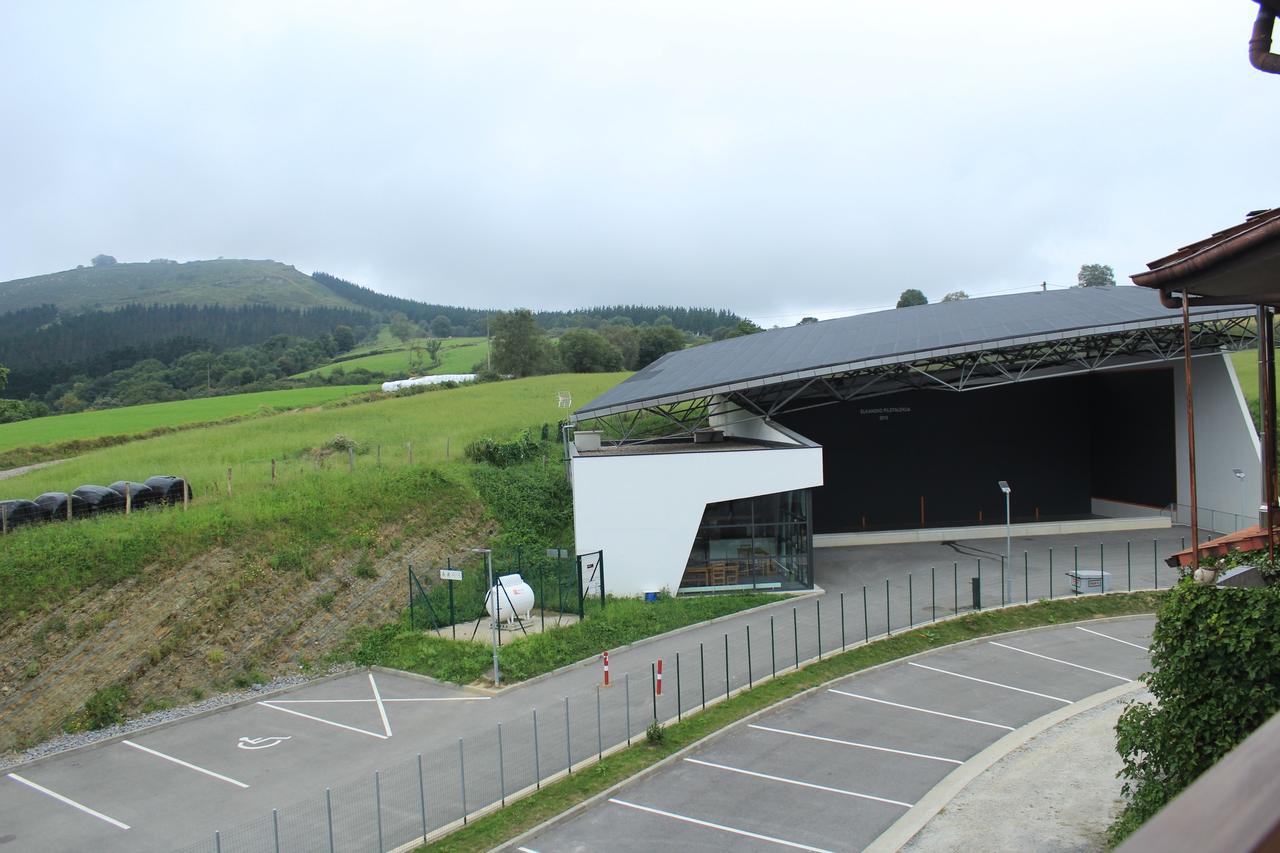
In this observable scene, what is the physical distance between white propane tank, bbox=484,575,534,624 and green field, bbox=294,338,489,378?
3102 inches

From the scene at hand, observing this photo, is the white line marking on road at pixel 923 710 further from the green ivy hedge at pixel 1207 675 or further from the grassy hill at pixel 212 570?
the grassy hill at pixel 212 570

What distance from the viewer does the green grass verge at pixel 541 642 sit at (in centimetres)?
2330

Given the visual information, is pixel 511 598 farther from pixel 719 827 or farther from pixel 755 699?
pixel 719 827

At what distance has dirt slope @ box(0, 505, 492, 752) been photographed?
850 inches

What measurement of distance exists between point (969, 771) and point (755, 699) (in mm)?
5266

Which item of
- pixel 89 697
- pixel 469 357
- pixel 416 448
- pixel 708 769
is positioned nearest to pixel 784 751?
pixel 708 769

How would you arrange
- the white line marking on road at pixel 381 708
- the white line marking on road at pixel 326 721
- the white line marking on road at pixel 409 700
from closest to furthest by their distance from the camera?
the white line marking on road at pixel 326 721 < the white line marking on road at pixel 381 708 < the white line marking on road at pixel 409 700

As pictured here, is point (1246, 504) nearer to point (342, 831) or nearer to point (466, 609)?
point (466, 609)

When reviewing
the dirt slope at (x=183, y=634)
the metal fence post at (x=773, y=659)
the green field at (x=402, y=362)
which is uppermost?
the green field at (x=402, y=362)

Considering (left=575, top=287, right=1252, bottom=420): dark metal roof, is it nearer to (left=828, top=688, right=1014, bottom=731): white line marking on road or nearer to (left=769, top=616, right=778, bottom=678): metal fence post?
(left=769, top=616, right=778, bottom=678): metal fence post

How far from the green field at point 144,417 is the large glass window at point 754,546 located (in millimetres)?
34783

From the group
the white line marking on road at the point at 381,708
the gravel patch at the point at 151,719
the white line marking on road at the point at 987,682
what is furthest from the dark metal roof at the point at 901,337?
the gravel patch at the point at 151,719

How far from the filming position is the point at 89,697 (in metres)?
21.4

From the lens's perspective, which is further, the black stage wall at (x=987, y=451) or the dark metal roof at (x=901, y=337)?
the black stage wall at (x=987, y=451)
